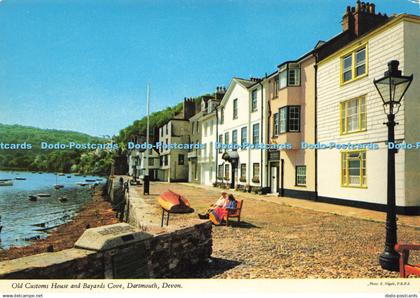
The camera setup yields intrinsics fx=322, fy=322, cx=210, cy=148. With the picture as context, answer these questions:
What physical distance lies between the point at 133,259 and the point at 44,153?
79.3 inches

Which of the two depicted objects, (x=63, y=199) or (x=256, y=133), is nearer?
(x=256, y=133)

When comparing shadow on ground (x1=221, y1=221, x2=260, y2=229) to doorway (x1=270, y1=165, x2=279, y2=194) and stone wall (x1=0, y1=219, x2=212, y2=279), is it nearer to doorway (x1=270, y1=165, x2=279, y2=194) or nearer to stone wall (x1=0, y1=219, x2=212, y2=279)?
stone wall (x1=0, y1=219, x2=212, y2=279)

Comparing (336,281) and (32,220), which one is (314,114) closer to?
(336,281)

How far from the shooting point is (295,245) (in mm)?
4035

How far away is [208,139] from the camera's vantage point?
6027mm

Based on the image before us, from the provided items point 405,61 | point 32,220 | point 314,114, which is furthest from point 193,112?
point 32,220

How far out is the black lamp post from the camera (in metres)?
3.09

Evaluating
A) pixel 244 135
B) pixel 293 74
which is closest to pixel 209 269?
pixel 244 135

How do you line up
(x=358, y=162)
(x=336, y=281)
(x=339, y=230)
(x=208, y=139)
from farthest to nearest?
1. (x=358, y=162)
2. (x=208, y=139)
3. (x=339, y=230)
4. (x=336, y=281)

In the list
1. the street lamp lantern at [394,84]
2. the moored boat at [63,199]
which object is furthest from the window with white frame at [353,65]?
the moored boat at [63,199]

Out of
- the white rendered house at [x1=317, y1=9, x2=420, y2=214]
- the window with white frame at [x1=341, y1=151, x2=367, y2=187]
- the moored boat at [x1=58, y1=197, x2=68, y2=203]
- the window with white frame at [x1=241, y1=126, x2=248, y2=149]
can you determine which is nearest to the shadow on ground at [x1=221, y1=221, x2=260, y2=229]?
the white rendered house at [x1=317, y1=9, x2=420, y2=214]

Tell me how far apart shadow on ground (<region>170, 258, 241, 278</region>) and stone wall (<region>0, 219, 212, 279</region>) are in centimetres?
4

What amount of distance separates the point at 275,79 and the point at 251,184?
3758 millimetres

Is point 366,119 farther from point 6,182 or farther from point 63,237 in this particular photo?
point 63,237
